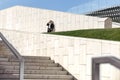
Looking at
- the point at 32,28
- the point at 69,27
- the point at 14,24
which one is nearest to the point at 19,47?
the point at 69,27

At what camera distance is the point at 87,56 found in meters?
10.4

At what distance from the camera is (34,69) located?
11.1 metres

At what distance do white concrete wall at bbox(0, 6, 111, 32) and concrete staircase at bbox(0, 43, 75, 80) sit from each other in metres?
9.09

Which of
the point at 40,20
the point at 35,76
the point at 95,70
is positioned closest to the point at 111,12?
the point at 40,20

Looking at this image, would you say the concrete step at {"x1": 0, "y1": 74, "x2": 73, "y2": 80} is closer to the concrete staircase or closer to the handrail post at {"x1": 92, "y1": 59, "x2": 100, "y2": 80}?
the concrete staircase

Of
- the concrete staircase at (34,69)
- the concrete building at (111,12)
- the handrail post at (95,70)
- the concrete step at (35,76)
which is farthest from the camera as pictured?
the concrete building at (111,12)

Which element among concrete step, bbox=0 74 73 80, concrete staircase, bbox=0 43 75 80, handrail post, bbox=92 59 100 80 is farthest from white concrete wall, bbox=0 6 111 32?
handrail post, bbox=92 59 100 80

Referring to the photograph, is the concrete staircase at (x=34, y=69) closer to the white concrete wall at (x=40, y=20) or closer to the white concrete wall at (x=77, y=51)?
the white concrete wall at (x=77, y=51)

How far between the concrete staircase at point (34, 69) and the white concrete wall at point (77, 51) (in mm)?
291

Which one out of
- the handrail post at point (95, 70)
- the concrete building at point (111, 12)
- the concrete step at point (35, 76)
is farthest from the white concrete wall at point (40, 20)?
the handrail post at point (95, 70)

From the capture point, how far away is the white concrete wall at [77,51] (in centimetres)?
934

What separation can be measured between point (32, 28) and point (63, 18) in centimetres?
285

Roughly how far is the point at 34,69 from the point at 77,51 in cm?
145

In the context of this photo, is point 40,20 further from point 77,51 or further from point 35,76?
point 35,76
